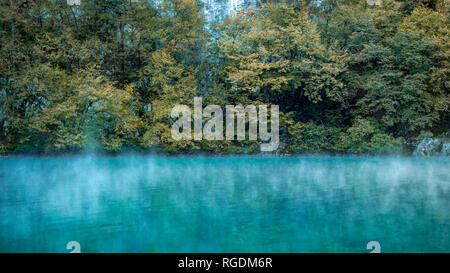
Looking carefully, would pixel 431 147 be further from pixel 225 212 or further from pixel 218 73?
pixel 225 212

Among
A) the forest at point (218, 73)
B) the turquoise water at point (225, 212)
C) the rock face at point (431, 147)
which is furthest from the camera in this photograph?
the rock face at point (431, 147)

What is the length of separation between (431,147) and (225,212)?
17496mm

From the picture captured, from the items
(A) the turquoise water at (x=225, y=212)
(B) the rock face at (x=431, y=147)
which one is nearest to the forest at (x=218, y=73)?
(B) the rock face at (x=431, y=147)

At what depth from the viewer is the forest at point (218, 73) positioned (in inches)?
783

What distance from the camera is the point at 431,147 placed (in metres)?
20.3

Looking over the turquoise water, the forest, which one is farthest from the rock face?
the turquoise water

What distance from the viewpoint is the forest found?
19.9 m

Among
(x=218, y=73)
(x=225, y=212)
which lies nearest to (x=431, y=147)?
(x=218, y=73)

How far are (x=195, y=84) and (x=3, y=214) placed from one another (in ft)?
54.8

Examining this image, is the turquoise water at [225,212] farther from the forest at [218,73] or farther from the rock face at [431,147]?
the rock face at [431,147]

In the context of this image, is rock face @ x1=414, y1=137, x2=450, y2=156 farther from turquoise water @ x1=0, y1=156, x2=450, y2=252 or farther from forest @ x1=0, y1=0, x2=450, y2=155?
turquoise water @ x1=0, y1=156, x2=450, y2=252

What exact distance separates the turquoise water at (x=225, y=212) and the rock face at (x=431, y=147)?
8.12m
